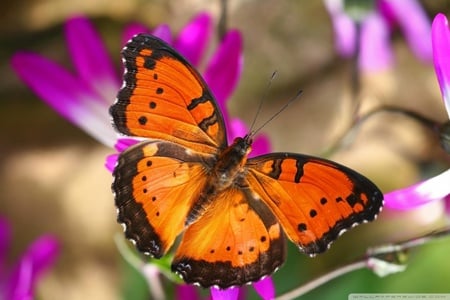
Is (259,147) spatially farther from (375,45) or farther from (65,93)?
(375,45)

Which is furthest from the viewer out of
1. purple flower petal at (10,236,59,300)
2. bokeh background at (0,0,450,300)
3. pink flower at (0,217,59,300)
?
bokeh background at (0,0,450,300)

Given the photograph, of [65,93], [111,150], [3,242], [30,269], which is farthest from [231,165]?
[111,150]

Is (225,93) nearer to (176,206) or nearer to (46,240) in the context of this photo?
(176,206)

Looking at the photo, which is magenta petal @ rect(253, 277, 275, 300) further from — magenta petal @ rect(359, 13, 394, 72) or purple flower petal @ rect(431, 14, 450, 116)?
magenta petal @ rect(359, 13, 394, 72)

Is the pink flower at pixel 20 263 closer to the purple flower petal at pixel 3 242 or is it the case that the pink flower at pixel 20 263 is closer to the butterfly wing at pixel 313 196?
the purple flower petal at pixel 3 242

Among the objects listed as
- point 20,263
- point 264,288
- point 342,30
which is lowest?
point 20,263

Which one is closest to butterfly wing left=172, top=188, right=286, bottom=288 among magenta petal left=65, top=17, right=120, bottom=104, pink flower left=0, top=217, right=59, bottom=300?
magenta petal left=65, top=17, right=120, bottom=104

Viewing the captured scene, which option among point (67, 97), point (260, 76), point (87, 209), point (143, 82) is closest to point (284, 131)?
point (260, 76)

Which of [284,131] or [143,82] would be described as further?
[284,131]
